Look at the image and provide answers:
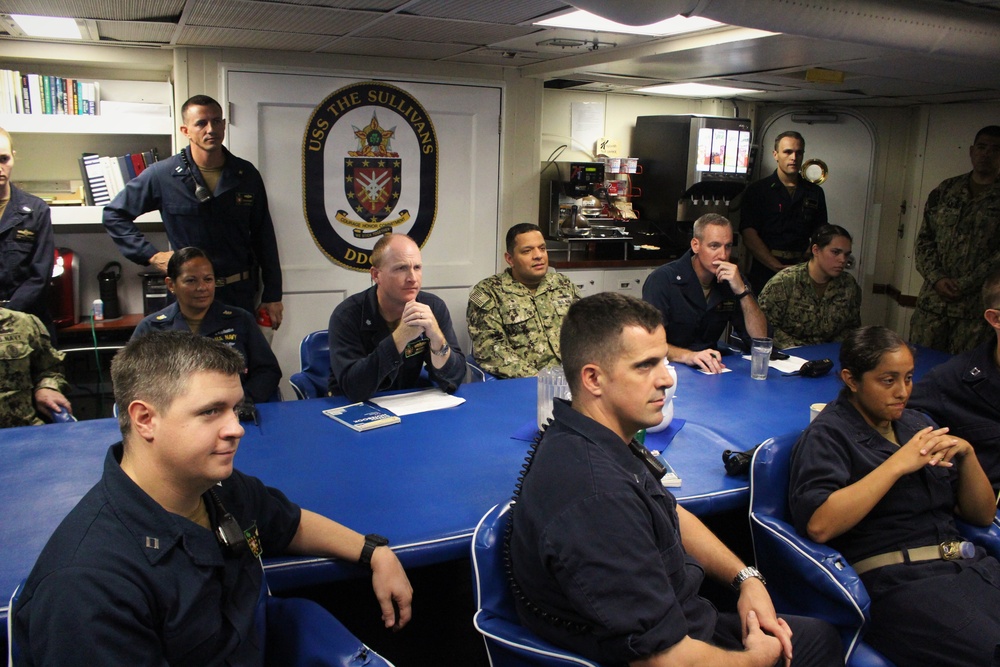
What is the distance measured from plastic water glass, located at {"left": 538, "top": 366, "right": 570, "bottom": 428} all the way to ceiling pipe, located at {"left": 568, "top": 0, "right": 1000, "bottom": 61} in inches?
43.5

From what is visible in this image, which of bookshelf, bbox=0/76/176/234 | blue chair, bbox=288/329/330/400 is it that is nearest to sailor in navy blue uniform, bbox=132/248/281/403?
blue chair, bbox=288/329/330/400

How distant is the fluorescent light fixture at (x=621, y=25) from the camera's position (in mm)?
3332

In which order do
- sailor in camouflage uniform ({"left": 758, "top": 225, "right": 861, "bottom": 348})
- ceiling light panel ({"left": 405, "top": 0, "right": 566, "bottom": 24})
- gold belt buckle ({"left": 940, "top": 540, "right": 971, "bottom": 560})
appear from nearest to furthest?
gold belt buckle ({"left": 940, "top": 540, "right": 971, "bottom": 560})
ceiling light panel ({"left": 405, "top": 0, "right": 566, "bottom": 24})
sailor in camouflage uniform ({"left": 758, "top": 225, "right": 861, "bottom": 348})

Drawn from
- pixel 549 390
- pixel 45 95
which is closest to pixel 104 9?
pixel 45 95

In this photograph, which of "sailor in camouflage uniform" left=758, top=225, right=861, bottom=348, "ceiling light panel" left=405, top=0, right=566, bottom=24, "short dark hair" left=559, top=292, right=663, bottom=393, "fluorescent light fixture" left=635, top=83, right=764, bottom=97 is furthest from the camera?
"fluorescent light fixture" left=635, top=83, right=764, bottom=97

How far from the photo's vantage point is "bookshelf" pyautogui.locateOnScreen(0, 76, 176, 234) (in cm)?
431

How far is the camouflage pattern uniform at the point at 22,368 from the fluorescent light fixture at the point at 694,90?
4054 millimetres

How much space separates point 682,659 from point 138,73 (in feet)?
14.9

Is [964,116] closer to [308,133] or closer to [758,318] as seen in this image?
[758,318]

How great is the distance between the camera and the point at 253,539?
1.58 meters

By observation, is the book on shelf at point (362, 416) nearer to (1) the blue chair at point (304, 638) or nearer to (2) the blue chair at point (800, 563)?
(1) the blue chair at point (304, 638)

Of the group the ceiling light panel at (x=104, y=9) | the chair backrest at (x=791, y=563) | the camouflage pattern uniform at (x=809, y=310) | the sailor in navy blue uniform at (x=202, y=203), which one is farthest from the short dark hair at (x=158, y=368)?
the camouflage pattern uniform at (x=809, y=310)

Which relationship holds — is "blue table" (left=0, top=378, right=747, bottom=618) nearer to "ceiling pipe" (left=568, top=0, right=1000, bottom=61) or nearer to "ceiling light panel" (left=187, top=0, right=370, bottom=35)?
"ceiling pipe" (left=568, top=0, right=1000, bottom=61)

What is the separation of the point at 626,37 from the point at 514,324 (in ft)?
4.85
